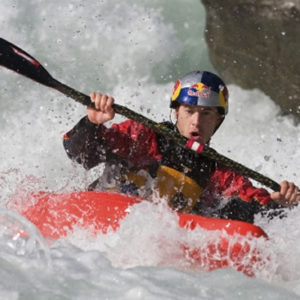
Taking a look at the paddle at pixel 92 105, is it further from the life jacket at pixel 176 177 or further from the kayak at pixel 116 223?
the kayak at pixel 116 223

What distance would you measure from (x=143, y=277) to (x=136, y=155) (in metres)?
1.11

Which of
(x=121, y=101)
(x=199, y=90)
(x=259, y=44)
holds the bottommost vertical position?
(x=199, y=90)

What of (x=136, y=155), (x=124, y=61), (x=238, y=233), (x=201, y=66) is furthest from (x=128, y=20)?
(x=238, y=233)

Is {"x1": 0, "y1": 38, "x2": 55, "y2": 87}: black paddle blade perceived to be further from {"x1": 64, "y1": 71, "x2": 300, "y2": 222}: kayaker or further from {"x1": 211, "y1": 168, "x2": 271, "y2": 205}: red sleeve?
{"x1": 211, "y1": 168, "x2": 271, "y2": 205}: red sleeve

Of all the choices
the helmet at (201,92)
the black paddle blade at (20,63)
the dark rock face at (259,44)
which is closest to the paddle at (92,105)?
the black paddle blade at (20,63)

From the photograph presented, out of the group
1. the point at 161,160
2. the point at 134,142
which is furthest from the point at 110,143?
the point at 161,160

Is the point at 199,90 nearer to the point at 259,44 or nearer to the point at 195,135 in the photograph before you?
the point at 195,135

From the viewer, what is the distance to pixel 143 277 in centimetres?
250

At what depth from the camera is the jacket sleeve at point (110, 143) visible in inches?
130

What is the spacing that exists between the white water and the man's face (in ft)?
1.23

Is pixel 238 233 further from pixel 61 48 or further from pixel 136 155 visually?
pixel 61 48

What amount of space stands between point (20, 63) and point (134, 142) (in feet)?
2.56

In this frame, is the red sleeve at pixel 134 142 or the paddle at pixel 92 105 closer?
the paddle at pixel 92 105

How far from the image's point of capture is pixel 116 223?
298 cm
